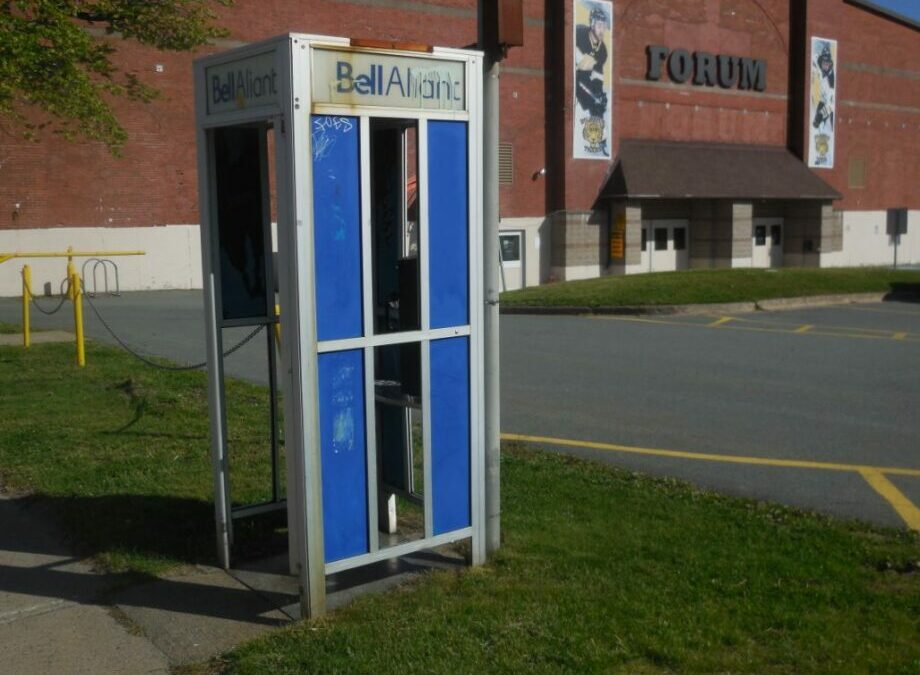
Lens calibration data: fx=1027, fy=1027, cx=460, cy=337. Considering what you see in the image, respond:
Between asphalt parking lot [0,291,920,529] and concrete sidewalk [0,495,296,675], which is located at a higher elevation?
asphalt parking lot [0,291,920,529]

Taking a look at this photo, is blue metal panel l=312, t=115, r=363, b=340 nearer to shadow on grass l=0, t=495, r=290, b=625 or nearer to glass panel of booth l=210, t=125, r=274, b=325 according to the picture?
glass panel of booth l=210, t=125, r=274, b=325

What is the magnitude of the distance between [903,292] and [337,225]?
2425cm

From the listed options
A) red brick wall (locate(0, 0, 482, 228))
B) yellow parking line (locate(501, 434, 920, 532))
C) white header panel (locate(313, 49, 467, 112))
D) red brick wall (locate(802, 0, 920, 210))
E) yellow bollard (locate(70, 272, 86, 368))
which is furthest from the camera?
red brick wall (locate(802, 0, 920, 210))

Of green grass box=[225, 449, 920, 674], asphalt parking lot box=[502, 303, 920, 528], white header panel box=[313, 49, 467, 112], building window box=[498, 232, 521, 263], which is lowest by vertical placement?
green grass box=[225, 449, 920, 674]

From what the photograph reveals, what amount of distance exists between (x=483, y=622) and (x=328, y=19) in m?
27.4

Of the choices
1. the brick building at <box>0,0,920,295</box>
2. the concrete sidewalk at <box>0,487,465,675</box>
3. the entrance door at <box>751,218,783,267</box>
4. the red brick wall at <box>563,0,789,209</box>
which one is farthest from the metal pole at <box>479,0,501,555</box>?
the entrance door at <box>751,218,783,267</box>

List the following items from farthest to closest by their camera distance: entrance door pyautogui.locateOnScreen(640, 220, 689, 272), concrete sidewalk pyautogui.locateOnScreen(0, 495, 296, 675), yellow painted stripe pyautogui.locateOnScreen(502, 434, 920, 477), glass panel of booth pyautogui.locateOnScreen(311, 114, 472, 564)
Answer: entrance door pyautogui.locateOnScreen(640, 220, 689, 272)
yellow painted stripe pyautogui.locateOnScreen(502, 434, 920, 477)
glass panel of booth pyautogui.locateOnScreen(311, 114, 472, 564)
concrete sidewalk pyautogui.locateOnScreen(0, 495, 296, 675)

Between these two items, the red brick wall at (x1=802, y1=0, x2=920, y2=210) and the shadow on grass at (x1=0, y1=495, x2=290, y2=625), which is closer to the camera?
the shadow on grass at (x1=0, y1=495, x2=290, y2=625)

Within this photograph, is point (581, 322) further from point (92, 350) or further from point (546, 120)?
point (546, 120)

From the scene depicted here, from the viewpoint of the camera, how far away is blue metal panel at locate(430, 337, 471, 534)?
17.5ft

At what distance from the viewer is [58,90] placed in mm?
13039

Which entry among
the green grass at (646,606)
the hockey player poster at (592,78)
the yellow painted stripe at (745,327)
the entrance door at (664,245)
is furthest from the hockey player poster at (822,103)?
the green grass at (646,606)

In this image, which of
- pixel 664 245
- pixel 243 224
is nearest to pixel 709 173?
pixel 664 245

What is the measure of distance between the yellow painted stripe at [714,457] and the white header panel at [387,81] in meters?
4.15
